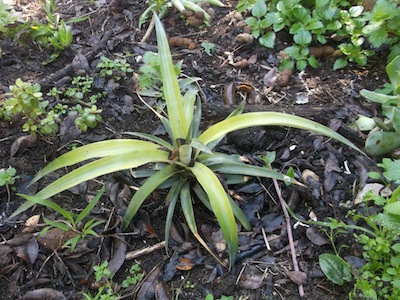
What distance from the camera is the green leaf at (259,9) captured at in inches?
97.9

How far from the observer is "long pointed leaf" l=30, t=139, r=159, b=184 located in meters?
1.59

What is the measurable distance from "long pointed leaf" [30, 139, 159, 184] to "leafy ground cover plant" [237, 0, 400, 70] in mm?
1168

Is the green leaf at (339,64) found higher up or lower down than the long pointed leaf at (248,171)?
higher up

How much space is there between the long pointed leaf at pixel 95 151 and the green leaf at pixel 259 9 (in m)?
1.28

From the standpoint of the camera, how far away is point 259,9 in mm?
2490

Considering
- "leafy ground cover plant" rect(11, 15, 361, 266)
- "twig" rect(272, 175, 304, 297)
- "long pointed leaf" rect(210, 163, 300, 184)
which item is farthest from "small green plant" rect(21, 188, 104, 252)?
"twig" rect(272, 175, 304, 297)

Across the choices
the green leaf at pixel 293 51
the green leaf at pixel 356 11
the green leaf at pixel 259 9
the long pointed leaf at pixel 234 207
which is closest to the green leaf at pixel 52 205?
the long pointed leaf at pixel 234 207

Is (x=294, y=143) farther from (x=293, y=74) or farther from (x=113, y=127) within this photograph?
(x=113, y=127)

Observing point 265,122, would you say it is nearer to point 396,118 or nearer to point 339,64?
point 396,118

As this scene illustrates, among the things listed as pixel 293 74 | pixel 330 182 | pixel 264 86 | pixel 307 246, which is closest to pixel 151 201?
pixel 307 246

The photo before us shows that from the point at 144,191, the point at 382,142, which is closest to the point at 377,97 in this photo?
the point at 382,142

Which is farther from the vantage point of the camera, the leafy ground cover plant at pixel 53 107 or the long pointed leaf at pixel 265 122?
the leafy ground cover plant at pixel 53 107

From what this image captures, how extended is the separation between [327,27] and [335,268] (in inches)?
56.4

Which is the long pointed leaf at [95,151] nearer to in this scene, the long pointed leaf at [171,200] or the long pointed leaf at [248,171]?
the long pointed leaf at [171,200]
